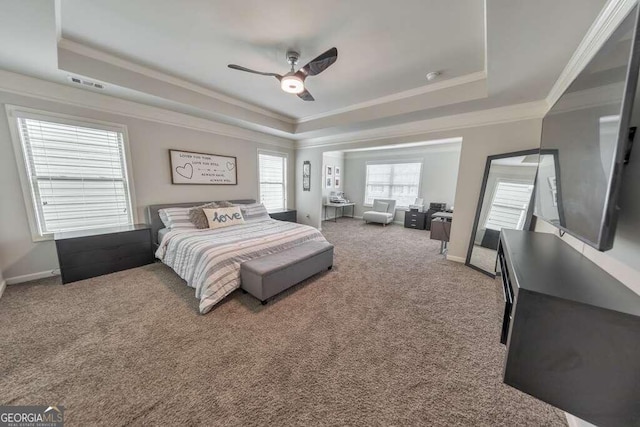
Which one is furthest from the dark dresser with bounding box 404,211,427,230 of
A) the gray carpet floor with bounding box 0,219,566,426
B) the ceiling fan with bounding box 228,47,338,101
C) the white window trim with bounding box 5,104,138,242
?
the white window trim with bounding box 5,104,138,242

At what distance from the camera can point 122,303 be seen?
222cm

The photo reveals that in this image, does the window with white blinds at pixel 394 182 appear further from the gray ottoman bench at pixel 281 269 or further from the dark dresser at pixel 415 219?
the gray ottoman bench at pixel 281 269

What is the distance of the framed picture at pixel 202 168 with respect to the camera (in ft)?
11.8

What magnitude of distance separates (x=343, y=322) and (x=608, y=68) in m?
2.26

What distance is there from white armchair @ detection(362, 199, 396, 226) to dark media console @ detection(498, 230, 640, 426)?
527cm

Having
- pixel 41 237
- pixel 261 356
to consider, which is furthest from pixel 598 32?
pixel 41 237

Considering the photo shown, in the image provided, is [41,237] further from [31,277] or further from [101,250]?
[101,250]

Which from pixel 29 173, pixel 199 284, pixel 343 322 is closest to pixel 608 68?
pixel 343 322

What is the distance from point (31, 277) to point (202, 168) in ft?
8.24

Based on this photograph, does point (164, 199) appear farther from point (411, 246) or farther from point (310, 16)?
point (411, 246)

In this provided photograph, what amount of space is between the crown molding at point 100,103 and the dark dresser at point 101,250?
1.65 m

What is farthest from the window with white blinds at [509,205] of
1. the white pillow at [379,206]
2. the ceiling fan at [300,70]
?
the white pillow at [379,206]

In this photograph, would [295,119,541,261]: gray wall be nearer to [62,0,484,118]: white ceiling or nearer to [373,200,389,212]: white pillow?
[62,0,484,118]: white ceiling

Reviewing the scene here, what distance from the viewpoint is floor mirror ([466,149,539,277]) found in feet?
8.97
